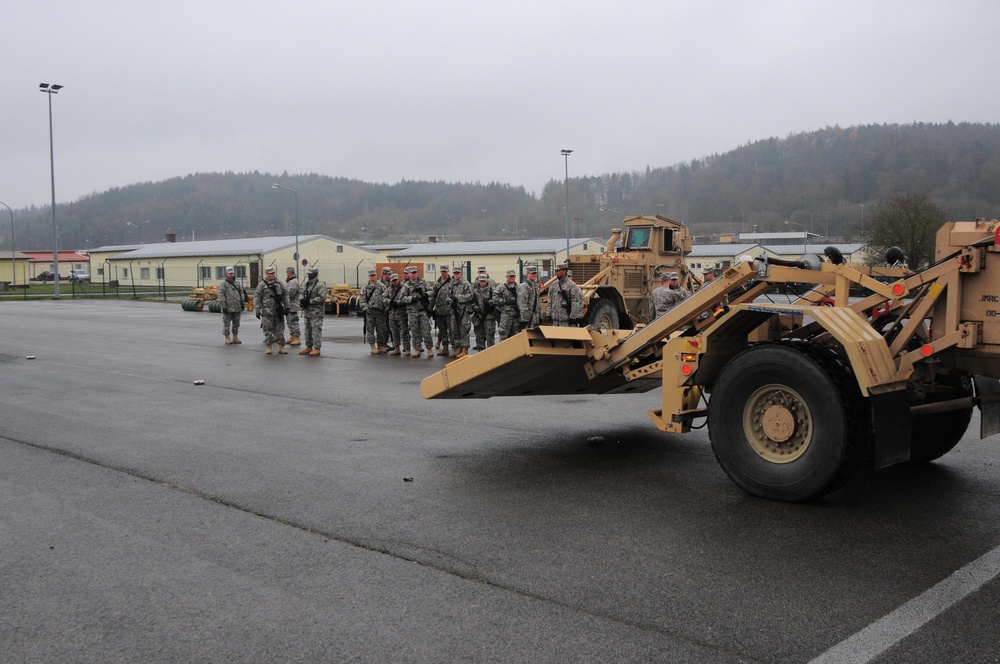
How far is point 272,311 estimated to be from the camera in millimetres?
19047

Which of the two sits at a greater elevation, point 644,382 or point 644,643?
point 644,382

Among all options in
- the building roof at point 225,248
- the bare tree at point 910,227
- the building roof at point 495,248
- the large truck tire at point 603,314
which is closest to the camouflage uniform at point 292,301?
the large truck tire at point 603,314

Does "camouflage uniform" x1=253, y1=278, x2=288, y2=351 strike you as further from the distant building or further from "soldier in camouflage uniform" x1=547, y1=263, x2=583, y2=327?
the distant building

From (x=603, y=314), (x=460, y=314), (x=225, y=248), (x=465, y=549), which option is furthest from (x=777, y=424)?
(x=225, y=248)

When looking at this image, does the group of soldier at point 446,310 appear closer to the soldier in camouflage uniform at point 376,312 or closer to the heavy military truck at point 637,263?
the soldier in camouflage uniform at point 376,312

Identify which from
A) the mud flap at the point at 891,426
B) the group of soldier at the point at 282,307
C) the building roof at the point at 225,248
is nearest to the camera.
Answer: the mud flap at the point at 891,426

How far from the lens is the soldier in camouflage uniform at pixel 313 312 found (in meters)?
18.2

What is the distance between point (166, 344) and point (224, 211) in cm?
16400

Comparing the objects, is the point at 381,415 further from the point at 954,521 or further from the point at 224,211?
the point at 224,211

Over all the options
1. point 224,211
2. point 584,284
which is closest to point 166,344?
point 584,284

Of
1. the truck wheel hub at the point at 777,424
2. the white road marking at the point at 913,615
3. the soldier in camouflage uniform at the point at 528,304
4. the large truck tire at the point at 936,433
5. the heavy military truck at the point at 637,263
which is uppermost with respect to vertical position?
the heavy military truck at the point at 637,263

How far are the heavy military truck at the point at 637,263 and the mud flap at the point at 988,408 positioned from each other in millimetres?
13819

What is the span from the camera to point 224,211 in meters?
A: 176

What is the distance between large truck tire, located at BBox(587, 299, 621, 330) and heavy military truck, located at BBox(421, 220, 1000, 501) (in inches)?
483
